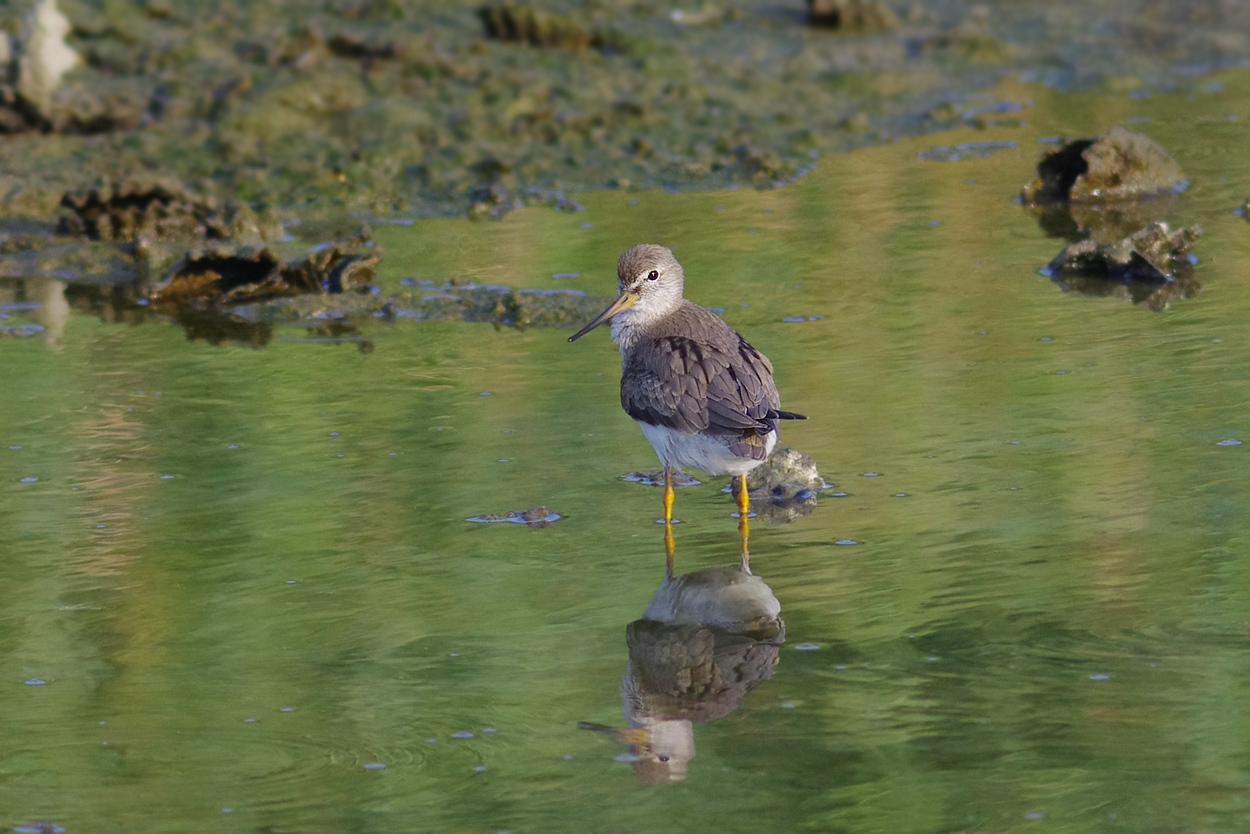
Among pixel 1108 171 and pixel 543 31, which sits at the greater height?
pixel 543 31

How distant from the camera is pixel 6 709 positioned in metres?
4.54

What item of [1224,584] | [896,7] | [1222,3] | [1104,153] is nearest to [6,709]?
[1224,584]

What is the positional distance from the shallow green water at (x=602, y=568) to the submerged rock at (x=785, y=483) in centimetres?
12

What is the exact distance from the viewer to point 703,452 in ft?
18.8

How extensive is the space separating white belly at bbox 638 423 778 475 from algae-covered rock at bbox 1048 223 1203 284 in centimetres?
329

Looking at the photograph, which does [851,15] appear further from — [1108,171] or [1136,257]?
[1136,257]

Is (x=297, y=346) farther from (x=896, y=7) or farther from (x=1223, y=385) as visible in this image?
(x=896, y=7)

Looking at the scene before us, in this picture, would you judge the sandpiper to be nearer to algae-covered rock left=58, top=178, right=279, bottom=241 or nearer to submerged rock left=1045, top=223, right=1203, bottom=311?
submerged rock left=1045, top=223, right=1203, bottom=311

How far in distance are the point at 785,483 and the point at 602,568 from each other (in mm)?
866

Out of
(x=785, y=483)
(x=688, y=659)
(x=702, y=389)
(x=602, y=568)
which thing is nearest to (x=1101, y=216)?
(x=785, y=483)

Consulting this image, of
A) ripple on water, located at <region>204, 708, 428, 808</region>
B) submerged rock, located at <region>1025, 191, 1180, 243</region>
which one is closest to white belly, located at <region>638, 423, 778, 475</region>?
ripple on water, located at <region>204, 708, 428, 808</region>

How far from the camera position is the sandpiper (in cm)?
573

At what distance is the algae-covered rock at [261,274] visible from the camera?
347 inches

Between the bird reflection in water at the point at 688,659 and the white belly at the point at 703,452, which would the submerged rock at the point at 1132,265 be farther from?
the bird reflection in water at the point at 688,659
